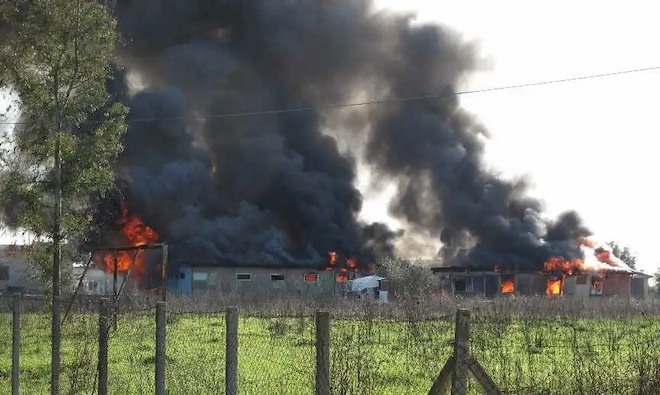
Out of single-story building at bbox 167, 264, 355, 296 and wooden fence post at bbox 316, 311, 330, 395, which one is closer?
wooden fence post at bbox 316, 311, 330, 395

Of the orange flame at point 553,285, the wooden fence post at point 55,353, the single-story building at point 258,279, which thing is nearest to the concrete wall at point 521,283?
the orange flame at point 553,285

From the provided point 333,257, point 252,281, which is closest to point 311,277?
point 252,281

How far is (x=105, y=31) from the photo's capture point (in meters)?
9.85

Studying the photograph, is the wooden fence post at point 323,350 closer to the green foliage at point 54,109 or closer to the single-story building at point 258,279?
the green foliage at point 54,109

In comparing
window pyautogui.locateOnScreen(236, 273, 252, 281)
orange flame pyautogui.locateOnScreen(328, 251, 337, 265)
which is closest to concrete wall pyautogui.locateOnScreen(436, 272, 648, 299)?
orange flame pyautogui.locateOnScreen(328, 251, 337, 265)

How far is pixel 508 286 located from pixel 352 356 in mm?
41057

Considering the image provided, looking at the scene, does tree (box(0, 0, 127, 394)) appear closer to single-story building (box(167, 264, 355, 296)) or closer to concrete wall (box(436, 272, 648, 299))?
single-story building (box(167, 264, 355, 296))

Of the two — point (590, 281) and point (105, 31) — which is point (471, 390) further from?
point (590, 281)

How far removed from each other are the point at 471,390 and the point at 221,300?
73.5ft

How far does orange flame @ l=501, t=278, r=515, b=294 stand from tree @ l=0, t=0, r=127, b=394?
41.4 metres

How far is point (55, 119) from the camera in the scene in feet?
30.9

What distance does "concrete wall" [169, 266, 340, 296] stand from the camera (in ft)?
146

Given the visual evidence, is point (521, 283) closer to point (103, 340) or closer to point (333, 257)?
point (333, 257)

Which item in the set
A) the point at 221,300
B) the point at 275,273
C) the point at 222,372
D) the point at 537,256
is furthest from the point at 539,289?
the point at 222,372
